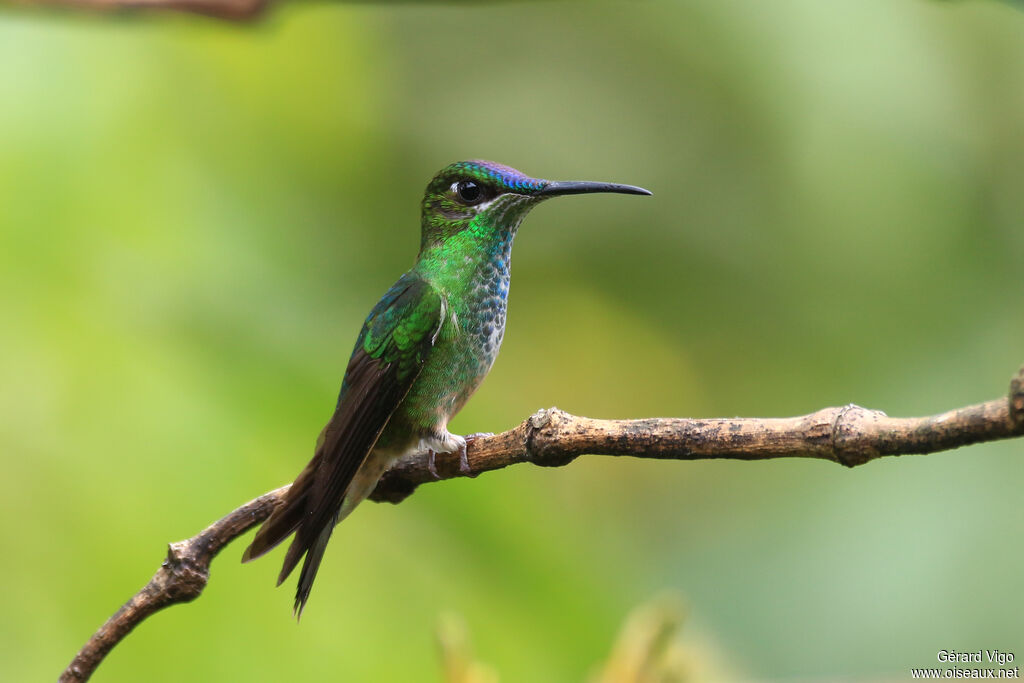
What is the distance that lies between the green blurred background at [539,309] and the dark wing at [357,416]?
846 mm

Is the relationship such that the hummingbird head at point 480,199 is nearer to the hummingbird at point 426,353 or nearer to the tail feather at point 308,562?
the hummingbird at point 426,353

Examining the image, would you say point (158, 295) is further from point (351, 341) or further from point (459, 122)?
point (459, 122)

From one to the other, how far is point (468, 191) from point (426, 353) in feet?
1.55

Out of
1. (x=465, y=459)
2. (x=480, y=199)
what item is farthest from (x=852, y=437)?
(x=480, y=199)

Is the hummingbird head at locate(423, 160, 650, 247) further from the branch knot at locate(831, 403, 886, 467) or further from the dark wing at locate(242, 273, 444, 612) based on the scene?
the branch knot at locate(831, 403, 886, 467)

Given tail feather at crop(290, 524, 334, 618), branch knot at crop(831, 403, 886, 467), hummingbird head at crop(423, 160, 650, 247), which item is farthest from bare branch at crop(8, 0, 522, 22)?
branch knot at crop(831, 403, 886, 467)

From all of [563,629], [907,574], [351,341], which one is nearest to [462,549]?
[563,629]

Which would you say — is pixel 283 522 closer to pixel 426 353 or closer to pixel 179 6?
pixel 426 353

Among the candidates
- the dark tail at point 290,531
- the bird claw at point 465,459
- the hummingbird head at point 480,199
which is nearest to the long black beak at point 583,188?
the hummingbird head at point 480,199

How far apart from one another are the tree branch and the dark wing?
0.20 feet

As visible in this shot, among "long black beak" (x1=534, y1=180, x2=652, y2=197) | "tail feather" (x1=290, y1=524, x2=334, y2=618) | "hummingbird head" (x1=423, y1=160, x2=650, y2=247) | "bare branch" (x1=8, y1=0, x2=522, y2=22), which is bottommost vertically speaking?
"tail feather" (x1=290, y1=524, x2=334, y2=618)

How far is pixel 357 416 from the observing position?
2.28 m

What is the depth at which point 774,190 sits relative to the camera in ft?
14.6

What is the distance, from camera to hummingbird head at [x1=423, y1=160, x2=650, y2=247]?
2.56m
